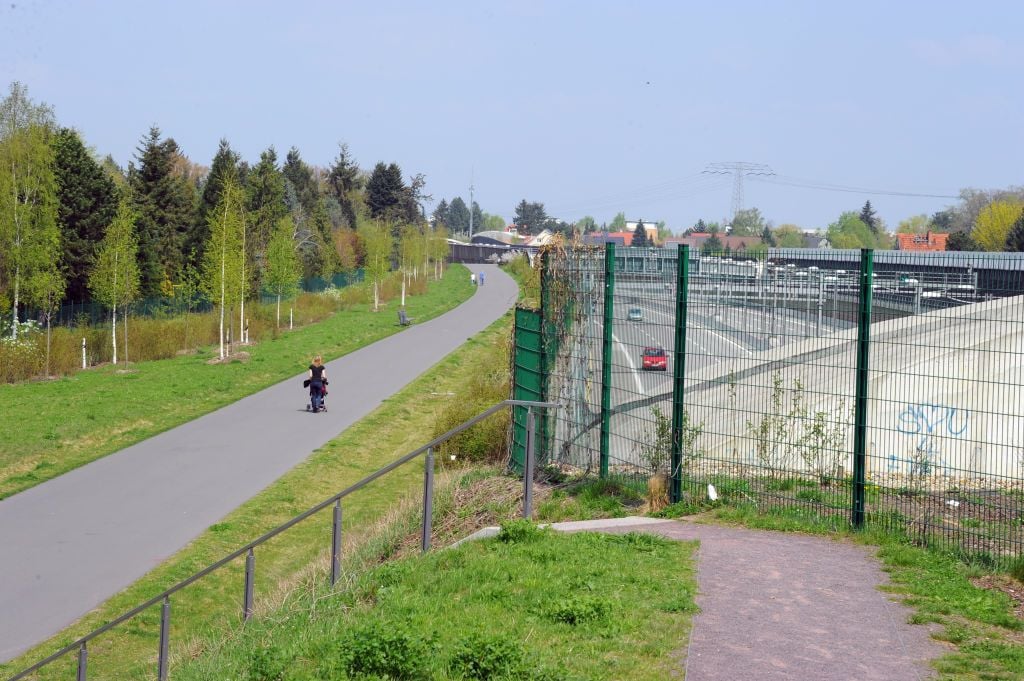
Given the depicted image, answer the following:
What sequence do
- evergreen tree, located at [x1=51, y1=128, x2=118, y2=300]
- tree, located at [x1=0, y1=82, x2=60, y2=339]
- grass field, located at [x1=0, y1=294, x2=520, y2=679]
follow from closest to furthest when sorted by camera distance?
grass field, located at [x1=0, y1=294, x2=520, y2=679] < tree, located at [x1=0, y1=82, x2=60, y2=339] < evergreen tree, located at [x1=51, y1=128, x2=118, y2=300]

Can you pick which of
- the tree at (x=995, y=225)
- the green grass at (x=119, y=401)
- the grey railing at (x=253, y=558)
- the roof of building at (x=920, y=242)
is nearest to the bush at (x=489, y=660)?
the grey railing at (x=253, y=558)

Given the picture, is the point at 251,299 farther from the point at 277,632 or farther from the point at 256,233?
the point at 277,632

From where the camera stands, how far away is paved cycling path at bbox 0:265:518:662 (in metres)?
12.0

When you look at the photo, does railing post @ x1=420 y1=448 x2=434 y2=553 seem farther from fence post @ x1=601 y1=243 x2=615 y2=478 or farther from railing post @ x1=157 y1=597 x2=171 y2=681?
fence post @ x1=601 y1=243 x2=615 y2=478

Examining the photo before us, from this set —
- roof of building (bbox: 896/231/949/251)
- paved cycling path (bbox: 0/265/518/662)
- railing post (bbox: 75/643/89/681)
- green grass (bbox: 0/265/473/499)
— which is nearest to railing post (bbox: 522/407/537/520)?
railing post (bbox: 75/643/89/681)

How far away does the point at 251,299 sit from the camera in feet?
165

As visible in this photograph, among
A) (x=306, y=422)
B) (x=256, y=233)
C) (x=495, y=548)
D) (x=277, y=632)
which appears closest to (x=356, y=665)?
(x=277, y=632)

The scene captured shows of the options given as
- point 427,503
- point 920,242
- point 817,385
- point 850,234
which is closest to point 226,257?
point 427,503

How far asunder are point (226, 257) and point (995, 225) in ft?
222

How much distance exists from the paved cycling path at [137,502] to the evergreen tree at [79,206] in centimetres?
1982

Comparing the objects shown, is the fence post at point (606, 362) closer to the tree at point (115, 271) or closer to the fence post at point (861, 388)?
the fence post at point (861, 388)

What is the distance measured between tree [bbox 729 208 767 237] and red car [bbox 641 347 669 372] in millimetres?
106070

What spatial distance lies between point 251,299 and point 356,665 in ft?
152

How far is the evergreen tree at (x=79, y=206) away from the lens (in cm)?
4353
